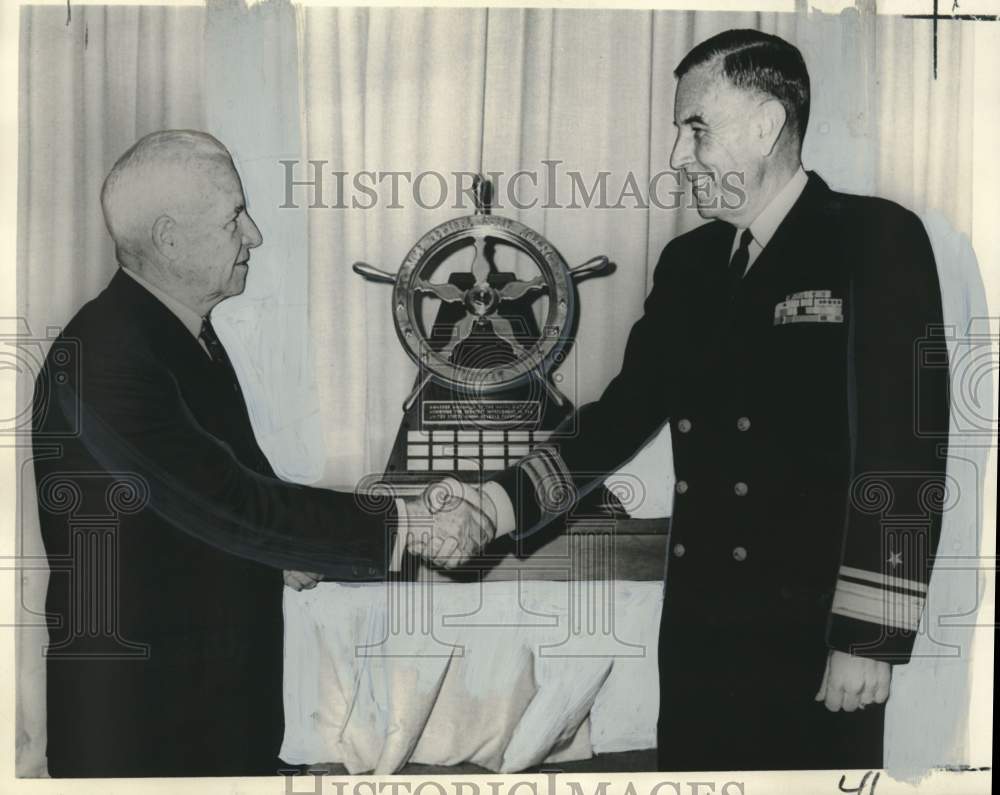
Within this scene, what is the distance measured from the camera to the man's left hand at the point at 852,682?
3516 millimetres

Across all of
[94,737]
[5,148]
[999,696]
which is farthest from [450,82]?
[999,696]

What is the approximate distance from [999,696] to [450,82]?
2500mm

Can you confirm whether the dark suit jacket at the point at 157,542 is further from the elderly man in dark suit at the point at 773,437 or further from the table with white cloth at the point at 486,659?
the elderly man in dark suit at the point at 773,437

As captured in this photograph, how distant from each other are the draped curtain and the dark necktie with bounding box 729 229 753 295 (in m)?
0.18

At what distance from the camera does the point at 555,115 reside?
11.6ft

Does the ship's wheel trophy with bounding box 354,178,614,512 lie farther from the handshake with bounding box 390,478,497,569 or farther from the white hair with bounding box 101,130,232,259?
the white hair with bounding box 101,130,232,259

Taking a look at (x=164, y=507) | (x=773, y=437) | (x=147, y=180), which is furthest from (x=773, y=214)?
(x=164, y=507)

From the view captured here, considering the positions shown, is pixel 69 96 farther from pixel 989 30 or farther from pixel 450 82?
pixel 989 30

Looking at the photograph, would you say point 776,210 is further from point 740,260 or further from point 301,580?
point 301,580

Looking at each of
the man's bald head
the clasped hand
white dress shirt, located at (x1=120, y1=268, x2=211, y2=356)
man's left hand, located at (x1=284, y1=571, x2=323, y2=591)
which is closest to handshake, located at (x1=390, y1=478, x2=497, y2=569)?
the clasped hand

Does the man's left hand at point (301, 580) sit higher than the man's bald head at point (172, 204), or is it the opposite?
the man's bald head at point (172, 204)

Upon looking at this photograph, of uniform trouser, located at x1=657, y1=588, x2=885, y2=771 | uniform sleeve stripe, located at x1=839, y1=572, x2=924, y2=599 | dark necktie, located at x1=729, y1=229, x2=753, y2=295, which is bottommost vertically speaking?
uniform trouser, located at x1=657, y1=588, x2=885, y2=771

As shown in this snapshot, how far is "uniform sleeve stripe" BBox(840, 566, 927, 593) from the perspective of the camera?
3.48 meters

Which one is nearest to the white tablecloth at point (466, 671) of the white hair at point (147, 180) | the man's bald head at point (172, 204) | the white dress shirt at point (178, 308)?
the white dress shirt at point (178, 308)
